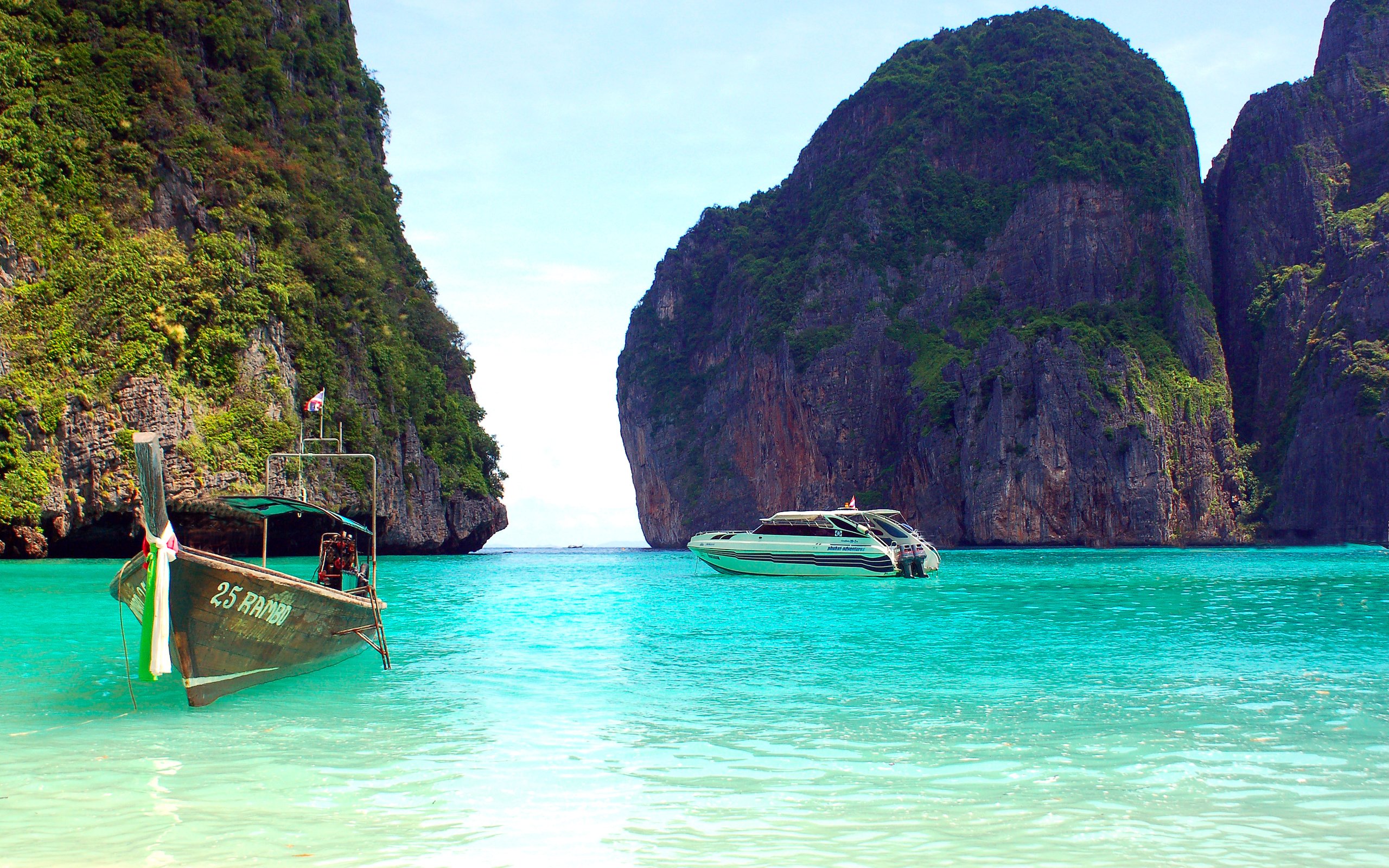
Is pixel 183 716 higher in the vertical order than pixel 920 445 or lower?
lower

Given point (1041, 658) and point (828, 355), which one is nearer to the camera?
point (1041, 658)

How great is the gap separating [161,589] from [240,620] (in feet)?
4.95

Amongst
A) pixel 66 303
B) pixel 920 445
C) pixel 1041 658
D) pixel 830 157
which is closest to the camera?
pixel 1041 658

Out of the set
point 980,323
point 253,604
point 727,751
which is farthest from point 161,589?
point 980,323

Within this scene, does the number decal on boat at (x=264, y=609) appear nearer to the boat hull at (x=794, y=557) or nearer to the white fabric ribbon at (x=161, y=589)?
the white fabric ribbon at (x=161, y=589)

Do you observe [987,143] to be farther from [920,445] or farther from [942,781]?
[942,781]

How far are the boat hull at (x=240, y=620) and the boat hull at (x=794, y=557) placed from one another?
25.1m

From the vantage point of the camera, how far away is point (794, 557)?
37719 millimetres

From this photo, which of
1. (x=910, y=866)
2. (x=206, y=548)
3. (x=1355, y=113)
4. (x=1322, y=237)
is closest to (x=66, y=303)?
(x=206, y=548)

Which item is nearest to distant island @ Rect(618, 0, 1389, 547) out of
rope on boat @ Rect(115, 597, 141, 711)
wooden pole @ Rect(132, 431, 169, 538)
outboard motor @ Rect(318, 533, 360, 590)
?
outboard motor @ Rect(318, 533, 360, 590)

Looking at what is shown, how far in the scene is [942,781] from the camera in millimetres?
8016

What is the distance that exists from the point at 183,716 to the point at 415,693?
108 inches

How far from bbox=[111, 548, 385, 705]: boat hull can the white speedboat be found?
81.3ft

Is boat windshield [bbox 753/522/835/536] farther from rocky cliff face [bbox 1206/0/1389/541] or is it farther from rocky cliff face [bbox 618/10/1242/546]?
rocky cliff face [bbox 1206/0/1389/541]
